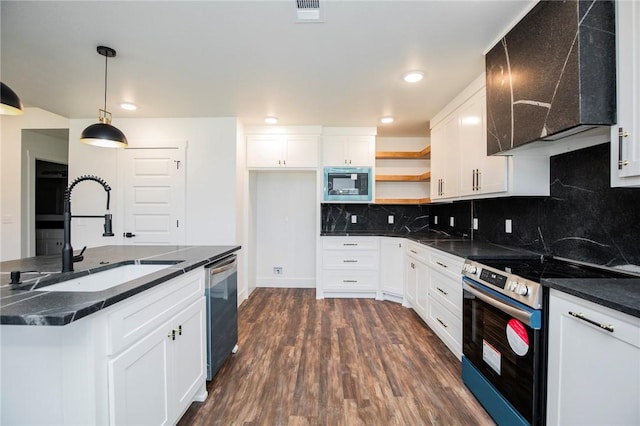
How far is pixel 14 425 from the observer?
3.46ft

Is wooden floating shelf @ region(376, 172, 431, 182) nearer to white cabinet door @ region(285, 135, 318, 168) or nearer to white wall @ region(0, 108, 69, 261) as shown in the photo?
white cabinet door @ region(285, 135, 318, 168)

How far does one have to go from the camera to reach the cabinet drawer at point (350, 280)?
3.91 meters

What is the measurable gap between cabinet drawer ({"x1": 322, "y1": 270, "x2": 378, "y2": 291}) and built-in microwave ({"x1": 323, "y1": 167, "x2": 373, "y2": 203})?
103 centimetres

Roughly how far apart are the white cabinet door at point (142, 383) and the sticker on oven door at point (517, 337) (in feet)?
5.88

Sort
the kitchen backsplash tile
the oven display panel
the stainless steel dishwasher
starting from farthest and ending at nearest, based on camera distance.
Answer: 1. the kitchen backsplash tile
2. the stainless steel dishwasher
3. the oven display panel

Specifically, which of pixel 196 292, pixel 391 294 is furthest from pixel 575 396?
pixel 391 294

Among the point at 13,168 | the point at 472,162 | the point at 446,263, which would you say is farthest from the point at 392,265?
the point at 13,168

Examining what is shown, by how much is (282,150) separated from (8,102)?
2729mm

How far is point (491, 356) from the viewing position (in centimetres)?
166

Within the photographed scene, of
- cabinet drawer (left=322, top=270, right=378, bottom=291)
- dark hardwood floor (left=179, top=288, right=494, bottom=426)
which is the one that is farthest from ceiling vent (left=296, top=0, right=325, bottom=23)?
cabinet drawer (left=322, top=270, right=378, bottom=291)

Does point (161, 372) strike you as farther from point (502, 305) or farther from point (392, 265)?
point (392, 265)

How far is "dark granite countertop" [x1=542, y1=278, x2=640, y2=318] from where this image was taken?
987 mm

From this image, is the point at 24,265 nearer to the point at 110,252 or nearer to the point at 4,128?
the point at 110,252

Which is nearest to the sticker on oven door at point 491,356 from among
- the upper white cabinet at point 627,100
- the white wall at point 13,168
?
the upper white cabinet at point 627,100
